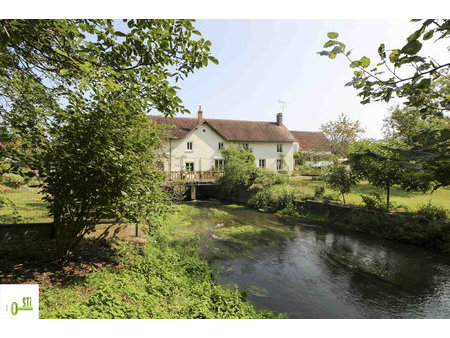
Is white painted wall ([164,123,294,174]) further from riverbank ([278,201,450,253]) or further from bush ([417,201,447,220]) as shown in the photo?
bush ([417,201,447,220])

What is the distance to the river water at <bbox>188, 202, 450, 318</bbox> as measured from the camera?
21.9ft

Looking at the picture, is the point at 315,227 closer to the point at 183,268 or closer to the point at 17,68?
the point at 183,268

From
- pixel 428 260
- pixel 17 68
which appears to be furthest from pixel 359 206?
pixel 17 68

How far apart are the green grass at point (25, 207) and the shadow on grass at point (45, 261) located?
0.74m

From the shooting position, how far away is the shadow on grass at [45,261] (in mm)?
4953

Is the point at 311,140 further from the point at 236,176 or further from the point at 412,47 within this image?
the point at 412,47

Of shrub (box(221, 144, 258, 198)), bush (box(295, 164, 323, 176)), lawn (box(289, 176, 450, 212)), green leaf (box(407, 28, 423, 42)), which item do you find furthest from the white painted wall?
green leaf (box(407, 28, 423, 42))

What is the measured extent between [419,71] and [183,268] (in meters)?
6.93

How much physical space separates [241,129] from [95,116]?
3356cm

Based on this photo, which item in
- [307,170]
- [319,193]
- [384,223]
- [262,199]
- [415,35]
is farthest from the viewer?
[307,170]

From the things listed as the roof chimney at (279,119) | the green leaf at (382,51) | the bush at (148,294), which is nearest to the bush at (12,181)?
A: the bush at (148,294)

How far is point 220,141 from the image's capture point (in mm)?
34781

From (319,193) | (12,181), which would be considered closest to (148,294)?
(12,181)

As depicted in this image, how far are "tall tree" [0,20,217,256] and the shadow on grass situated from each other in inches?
18.6
